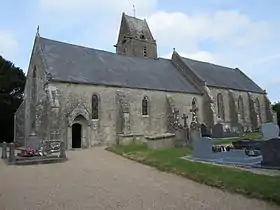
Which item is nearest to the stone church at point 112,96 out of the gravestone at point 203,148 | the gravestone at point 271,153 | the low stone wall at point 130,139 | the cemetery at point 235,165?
the low stone wall at point 130,139

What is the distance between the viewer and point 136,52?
38594 mm

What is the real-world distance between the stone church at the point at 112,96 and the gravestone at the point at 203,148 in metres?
9.93

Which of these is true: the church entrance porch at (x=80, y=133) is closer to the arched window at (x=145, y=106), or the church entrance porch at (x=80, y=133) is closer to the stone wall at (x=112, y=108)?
the stone wall at (x=112, y=108)

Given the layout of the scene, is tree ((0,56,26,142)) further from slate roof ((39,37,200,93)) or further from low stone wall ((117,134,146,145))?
low stone wall ((117,134,146,145))

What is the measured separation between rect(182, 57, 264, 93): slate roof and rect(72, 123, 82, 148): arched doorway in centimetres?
1701

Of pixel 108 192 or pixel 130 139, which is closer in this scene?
pixel 108 192

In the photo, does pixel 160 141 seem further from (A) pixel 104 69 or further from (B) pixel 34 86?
(B) pixel 34 86

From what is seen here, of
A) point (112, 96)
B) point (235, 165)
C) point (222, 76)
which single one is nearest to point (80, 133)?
point (112, 96)

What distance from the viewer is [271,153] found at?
1052 cm

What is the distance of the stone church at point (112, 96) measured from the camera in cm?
2264

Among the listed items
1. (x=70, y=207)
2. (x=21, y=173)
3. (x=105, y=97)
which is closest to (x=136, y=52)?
(x=105, y=97)

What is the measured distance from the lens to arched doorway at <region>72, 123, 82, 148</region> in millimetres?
23328

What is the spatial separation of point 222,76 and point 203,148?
27737 millimetres

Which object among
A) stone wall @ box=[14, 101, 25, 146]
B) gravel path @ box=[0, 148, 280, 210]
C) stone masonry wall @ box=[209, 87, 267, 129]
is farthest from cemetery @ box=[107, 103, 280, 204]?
stone masonry wall @ box=[209, 87, 267, 129]
